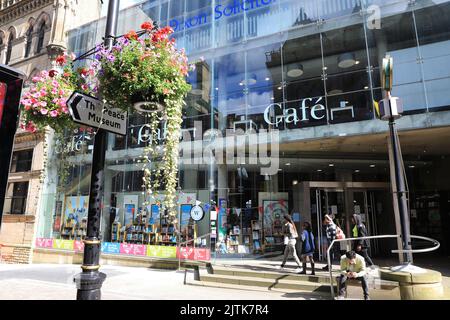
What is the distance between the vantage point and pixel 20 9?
2111cm

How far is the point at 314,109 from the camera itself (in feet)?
37.7

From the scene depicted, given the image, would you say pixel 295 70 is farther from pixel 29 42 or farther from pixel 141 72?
pixel 29 42

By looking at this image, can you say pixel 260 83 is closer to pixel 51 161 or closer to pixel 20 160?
pixel 51 161

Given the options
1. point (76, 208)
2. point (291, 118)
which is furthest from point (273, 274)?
point (76, 208)

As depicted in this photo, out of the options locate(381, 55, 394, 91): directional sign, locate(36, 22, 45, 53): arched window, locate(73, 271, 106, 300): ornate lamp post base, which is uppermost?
locate(36, 22, 45, 53): arched window

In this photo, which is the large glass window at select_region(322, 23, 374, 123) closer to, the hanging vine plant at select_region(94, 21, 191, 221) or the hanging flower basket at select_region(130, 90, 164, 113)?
the hanging vine plant at select_region(94, 21, 191, 221)

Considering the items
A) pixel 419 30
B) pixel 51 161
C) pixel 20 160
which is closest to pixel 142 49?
pixel 419 30

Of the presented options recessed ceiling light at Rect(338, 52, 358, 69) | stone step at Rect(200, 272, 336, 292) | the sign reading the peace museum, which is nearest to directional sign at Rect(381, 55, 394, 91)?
stone step at Rect(200, 272, 336, 292)

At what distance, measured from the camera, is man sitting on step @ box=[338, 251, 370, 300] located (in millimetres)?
6730

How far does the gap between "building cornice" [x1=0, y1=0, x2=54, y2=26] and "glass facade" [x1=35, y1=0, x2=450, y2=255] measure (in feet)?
33.7

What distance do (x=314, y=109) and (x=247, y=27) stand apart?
483 cm

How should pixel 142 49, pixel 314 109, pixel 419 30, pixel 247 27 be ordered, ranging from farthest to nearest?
1. pixel 247 27
2. pixel 314 109
3. pixel 419 30
4. pixel 142 49

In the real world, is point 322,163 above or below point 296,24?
below

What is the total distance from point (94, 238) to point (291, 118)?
9369 millimetres
